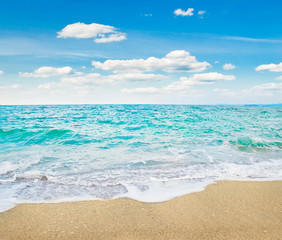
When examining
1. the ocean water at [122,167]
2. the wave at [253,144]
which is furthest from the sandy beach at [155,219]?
the wave at [253,144]

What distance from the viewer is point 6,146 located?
9.66m

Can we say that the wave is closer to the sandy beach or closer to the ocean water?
the ocean water

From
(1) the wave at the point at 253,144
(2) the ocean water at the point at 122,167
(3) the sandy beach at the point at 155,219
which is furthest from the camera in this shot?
(1) the wave at the point at 253,144

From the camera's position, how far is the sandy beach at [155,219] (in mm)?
2941

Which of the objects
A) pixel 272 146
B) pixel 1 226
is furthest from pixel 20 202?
pixel 272 146

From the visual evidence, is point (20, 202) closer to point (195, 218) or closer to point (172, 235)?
point (172, 235)

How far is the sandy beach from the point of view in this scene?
2941 millimetres

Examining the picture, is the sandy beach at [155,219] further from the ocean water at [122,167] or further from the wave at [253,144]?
the wave at [253,144]

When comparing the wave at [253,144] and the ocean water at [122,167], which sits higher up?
the wave at [253,144]

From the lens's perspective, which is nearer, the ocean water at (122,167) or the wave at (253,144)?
the ocean water at (122,167)

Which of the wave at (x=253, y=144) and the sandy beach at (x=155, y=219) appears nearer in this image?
the sandy beach at (x=155, y=219)

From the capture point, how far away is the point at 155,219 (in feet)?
11.0

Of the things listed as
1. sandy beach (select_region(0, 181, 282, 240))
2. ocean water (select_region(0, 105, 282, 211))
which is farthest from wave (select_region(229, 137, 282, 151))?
sandy beach (select_region(0, 181, 282, 240))

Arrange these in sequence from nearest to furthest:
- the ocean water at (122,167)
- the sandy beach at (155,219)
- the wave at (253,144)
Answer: the sandy beach at (155,219) < the ocean water at (122,167) < the wave at (253,144)
